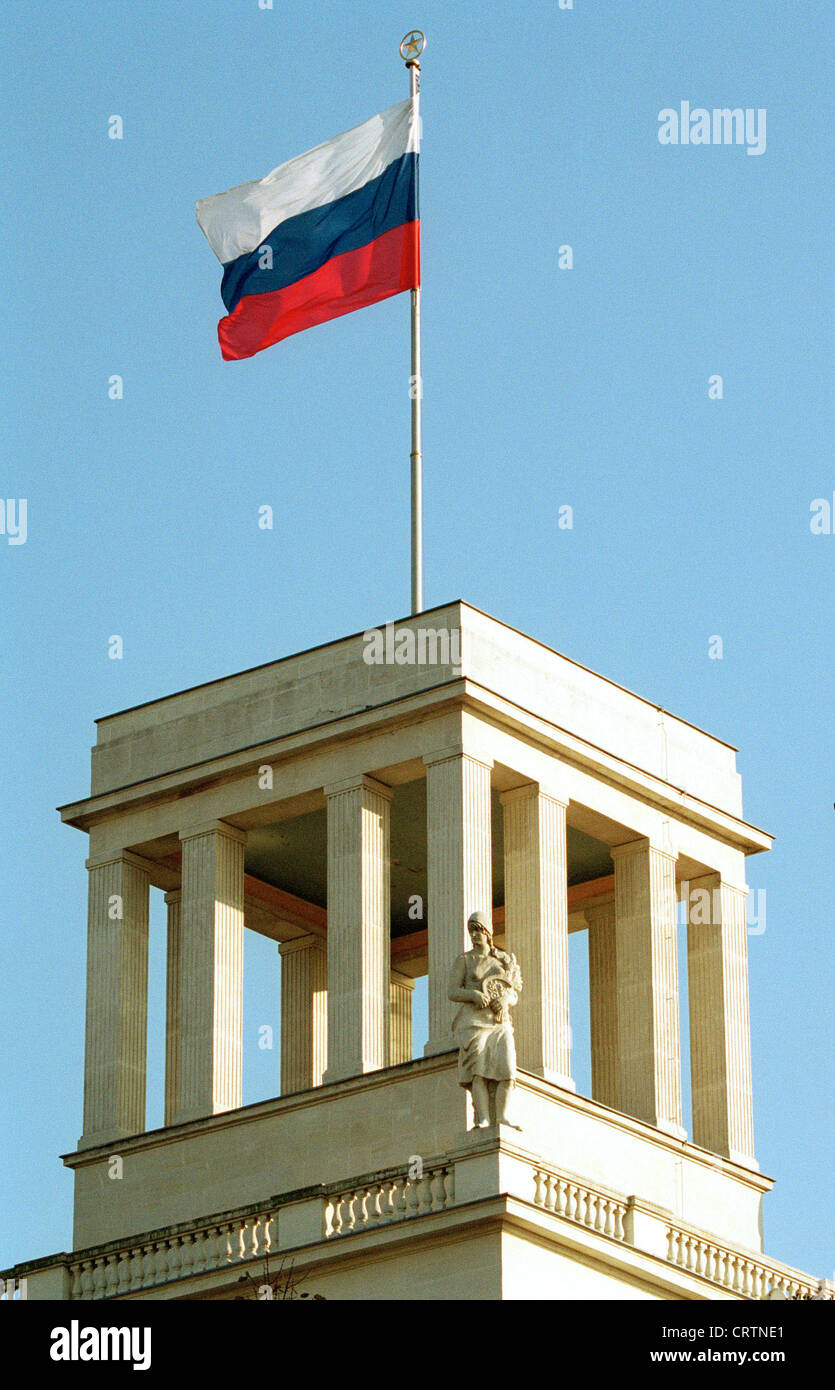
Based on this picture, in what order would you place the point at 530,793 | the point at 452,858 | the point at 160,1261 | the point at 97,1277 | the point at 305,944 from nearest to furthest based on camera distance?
the point at 160,1261, the point at 97,1277, the point at 452,858, the point at 530,793, the point at 305,944

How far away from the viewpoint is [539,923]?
6350 centimetres

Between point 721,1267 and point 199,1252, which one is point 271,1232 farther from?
point 721,1267

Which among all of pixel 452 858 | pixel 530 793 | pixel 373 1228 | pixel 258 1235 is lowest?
pixel 373 1228

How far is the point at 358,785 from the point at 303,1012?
7335 mm

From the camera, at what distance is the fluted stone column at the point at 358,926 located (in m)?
62.6

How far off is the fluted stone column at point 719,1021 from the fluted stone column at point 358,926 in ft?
22.0

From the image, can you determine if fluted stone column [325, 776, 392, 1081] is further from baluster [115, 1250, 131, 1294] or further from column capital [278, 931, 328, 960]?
column capital [278, 931, 328, 960]

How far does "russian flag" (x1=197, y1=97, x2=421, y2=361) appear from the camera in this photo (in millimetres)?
68750

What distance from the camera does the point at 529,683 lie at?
2559 inches

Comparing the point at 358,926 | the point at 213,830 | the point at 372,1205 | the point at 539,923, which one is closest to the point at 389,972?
the point at 358,926

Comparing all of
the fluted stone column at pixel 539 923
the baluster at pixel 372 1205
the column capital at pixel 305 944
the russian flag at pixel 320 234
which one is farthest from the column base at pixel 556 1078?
the russian flag at pixel 320 234
